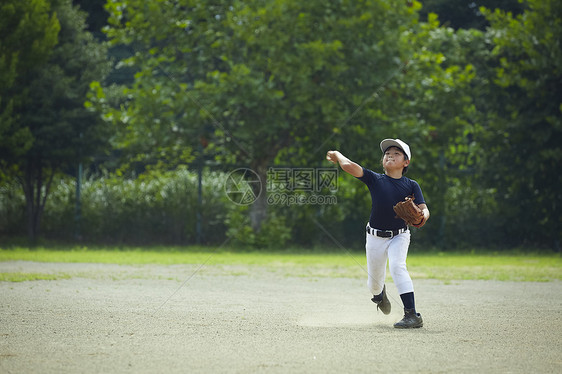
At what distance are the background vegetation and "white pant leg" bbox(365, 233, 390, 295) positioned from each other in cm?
1105

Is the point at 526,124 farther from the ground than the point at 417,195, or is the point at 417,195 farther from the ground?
the point at 526,124

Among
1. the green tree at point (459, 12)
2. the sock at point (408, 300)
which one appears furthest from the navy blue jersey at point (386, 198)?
the green tree at point (459, 12)

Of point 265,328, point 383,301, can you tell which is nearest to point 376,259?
point 383,301

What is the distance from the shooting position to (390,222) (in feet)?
26.0

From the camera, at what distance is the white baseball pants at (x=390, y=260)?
7.77m

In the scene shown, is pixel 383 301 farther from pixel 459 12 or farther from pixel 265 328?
pixel 459 12

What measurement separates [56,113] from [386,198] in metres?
14.8

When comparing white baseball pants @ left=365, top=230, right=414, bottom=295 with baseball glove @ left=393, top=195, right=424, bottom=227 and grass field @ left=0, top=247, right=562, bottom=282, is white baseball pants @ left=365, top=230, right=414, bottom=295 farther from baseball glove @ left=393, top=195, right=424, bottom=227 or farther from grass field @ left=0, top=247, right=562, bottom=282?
grass field @ left=0, top=247, right=562, bottom=282

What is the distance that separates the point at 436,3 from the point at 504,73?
531 inches

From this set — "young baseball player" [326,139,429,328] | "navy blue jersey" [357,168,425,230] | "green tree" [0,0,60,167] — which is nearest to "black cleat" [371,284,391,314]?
"young baseball player" [326,139,429,328]

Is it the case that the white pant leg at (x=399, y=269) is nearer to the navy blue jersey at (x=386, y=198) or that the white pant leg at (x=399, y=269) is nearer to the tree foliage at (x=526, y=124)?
the navy blue jersey at (x=386, y=198)

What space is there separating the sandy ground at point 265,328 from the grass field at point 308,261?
1.78 meters

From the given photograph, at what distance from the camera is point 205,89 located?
1889 cm

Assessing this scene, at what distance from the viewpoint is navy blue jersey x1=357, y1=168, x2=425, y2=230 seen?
7898 millimetres
